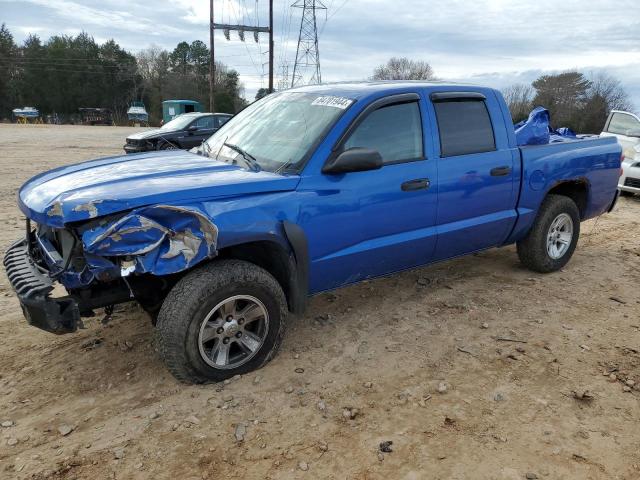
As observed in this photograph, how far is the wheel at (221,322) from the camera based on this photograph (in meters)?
2.93

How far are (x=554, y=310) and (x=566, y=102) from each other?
1046 inches

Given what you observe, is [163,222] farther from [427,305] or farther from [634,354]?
[634,354]

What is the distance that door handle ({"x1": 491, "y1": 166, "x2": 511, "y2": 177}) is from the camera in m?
4.27

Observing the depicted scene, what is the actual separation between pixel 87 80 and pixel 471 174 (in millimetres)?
73174

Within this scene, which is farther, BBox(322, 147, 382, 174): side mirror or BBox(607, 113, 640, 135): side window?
BBox(607, 113, 640, 135): side window

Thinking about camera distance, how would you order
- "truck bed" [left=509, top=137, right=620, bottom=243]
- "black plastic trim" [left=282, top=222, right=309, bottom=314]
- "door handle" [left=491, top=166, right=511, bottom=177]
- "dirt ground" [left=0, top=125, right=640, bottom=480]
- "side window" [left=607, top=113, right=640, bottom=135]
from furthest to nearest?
1. "side window" [left=607, top=113, right=640, bottom=135]
2. "truck bed" [left=509, top=137, right=620, bottom=243]
3. "door handle" [left=491, top=166, right=511, bottom=177]
4. "black plastic trim" [left=282, top=222, right=309, bottom=314]
5. "dirt ground" [left=0, top=125, right=640, bottom=480]

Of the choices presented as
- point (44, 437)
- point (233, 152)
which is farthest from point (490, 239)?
point (44, 437)

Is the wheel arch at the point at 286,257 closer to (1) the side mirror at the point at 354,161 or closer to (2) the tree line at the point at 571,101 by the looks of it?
(1) the side mirror at the point at 354,161

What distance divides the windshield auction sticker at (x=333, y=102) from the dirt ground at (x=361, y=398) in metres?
1.74

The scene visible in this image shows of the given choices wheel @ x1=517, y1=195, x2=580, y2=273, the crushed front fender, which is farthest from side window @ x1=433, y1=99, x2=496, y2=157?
the crushed front fender

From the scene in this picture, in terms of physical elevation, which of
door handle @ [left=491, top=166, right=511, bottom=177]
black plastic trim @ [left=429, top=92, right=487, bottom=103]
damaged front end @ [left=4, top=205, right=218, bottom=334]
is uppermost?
black plastic trim @ [left=429, top=92, right=487, bottom=103]

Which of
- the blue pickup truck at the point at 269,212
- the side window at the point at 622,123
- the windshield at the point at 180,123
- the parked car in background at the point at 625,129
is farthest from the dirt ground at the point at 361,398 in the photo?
the windshield at the point at 180,123

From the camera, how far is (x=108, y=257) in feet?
9.25

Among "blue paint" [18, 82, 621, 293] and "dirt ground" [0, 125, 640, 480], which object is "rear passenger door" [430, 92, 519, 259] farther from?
"dirt ground" [0, 125, 640, 480]
